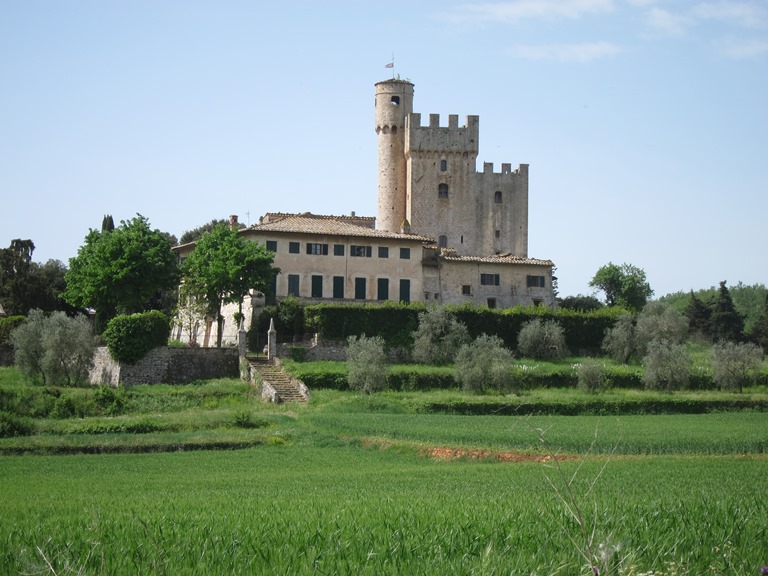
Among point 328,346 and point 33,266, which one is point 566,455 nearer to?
point 328,346

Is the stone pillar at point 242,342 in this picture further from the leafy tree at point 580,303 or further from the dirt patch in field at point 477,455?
the leafy tree at point 580,303

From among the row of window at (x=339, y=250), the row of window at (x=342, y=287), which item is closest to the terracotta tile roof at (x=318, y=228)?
the row of window at (x=339, y=250)

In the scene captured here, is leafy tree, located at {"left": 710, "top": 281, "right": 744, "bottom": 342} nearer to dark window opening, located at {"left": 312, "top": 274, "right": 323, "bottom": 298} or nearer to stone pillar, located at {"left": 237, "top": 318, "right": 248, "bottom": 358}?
dark window opening, located at {"left": 312, "top": 274, "right": 323, "bottom": 298}

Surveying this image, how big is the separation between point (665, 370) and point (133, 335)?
92.0 feet

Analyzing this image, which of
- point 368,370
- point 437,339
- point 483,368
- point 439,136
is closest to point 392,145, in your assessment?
point 439,136

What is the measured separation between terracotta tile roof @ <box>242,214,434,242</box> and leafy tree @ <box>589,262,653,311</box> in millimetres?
46299

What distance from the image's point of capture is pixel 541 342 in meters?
67.4

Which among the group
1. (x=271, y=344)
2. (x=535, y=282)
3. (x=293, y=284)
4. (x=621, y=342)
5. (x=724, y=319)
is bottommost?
(x=271, y=344)

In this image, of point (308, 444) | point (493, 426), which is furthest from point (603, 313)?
point (308, 444)

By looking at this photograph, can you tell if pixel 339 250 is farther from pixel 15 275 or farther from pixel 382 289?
pixel 15 275

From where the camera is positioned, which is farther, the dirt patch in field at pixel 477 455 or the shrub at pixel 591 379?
the shrub at pixel 591 379

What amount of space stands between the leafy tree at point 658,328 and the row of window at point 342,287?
1435 centimetres

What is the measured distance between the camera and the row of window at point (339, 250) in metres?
68.0

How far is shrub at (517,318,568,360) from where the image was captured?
67312 millimetres
